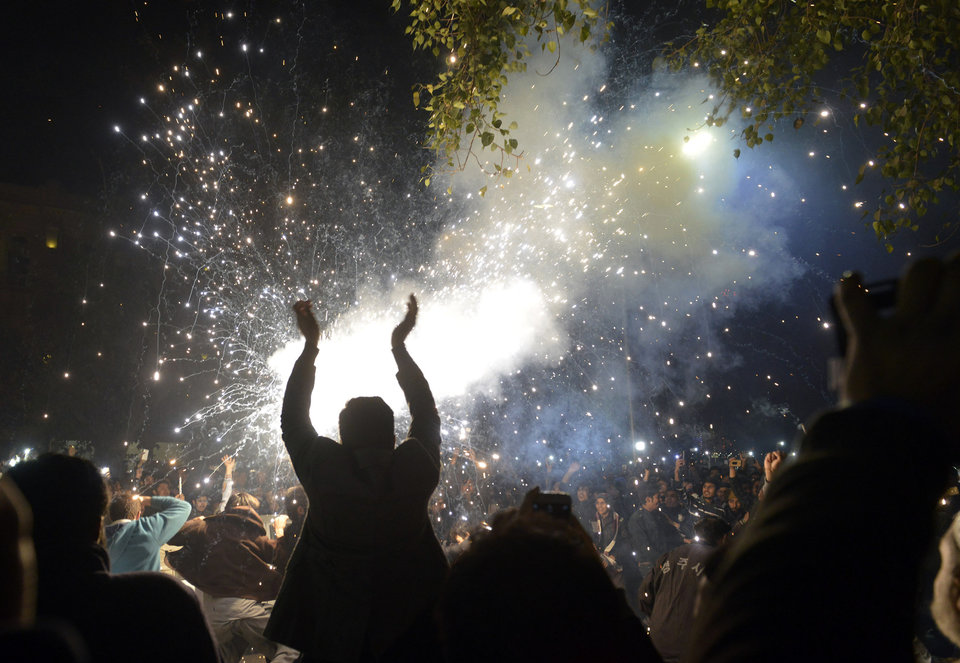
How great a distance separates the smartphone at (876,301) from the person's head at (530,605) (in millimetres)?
721

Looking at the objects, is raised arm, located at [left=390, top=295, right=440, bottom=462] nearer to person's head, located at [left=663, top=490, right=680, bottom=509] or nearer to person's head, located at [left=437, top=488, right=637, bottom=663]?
person's head, located at [left=437, top=488, right=637, bottom=663]

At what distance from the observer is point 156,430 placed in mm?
27766

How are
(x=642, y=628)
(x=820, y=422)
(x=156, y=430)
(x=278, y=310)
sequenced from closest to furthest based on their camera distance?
(x=820, y=422), (x=642, y=628), (x=278, y=310), (x=156, y=430)

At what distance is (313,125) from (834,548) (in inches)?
583

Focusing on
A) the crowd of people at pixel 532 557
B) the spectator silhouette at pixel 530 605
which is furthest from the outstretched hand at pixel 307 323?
the spectator silhouette at pixel 530 605

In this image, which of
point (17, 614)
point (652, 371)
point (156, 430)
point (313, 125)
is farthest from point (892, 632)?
Answer: point (652, 371)

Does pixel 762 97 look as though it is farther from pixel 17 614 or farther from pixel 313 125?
pixel 313 125

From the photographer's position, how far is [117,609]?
2090mm

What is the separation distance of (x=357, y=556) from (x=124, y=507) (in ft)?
15.4

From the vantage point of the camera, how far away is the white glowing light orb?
1548 cm

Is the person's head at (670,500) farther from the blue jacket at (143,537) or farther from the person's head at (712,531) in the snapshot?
the blue jacket at (143,537)

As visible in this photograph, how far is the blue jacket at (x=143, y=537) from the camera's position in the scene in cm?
458

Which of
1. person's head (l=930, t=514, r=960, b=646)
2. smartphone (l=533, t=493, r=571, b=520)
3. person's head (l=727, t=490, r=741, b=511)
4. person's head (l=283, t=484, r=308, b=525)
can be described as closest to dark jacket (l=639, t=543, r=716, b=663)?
person's head (l=930, t=514, r=960, b=646)

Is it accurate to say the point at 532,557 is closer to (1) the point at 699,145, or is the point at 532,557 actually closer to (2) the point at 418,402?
(2) the point at 418,402
